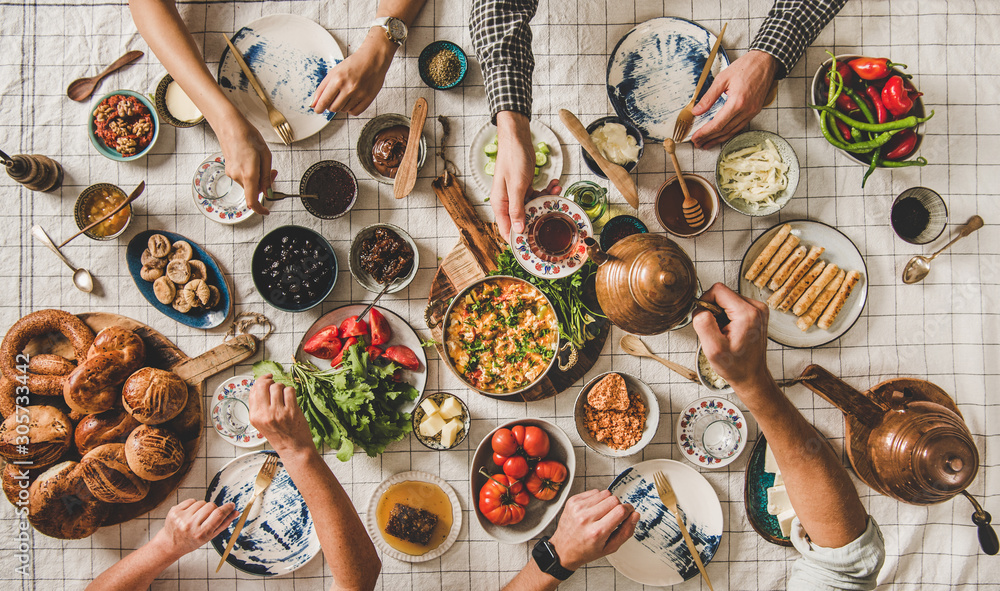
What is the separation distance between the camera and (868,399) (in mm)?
2330

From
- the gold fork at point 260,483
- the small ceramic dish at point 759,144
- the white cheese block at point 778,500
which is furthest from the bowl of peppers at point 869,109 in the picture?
the gold fork at point 260,483

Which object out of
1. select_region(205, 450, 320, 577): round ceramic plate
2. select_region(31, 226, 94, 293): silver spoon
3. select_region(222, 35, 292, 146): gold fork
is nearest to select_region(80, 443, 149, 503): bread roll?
select_region(205, 450, 320, 577): round ceramic plate

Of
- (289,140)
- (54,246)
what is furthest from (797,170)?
(54,246)

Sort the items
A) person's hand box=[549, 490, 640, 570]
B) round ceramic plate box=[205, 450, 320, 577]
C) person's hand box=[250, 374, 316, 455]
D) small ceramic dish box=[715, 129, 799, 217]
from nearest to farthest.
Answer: person's hand box=[250, 374, 316, 455] < person's hand box=[549, 490, 640, 570] < small ceramic dish box=[715, 129, 799, 217] < round ceramic plate box=[205, 450, 320, 577]

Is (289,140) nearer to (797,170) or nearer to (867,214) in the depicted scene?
(797,170)

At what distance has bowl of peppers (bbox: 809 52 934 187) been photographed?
232 centimetres

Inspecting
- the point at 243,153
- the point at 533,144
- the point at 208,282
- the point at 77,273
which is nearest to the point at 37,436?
the point at 77,273

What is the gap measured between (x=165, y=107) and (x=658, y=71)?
2390 mm

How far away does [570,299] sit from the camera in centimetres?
239

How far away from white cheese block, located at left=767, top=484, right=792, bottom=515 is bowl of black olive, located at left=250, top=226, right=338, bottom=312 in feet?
7.56

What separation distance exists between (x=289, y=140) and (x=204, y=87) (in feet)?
1.30

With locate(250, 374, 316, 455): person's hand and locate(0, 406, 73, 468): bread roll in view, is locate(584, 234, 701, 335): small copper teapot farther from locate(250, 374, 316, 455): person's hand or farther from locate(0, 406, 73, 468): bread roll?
locate(0, 406, 73, 468): bread roll

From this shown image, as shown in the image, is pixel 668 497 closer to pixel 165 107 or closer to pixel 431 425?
pixel 431 425

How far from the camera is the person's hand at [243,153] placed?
7.20 ft
